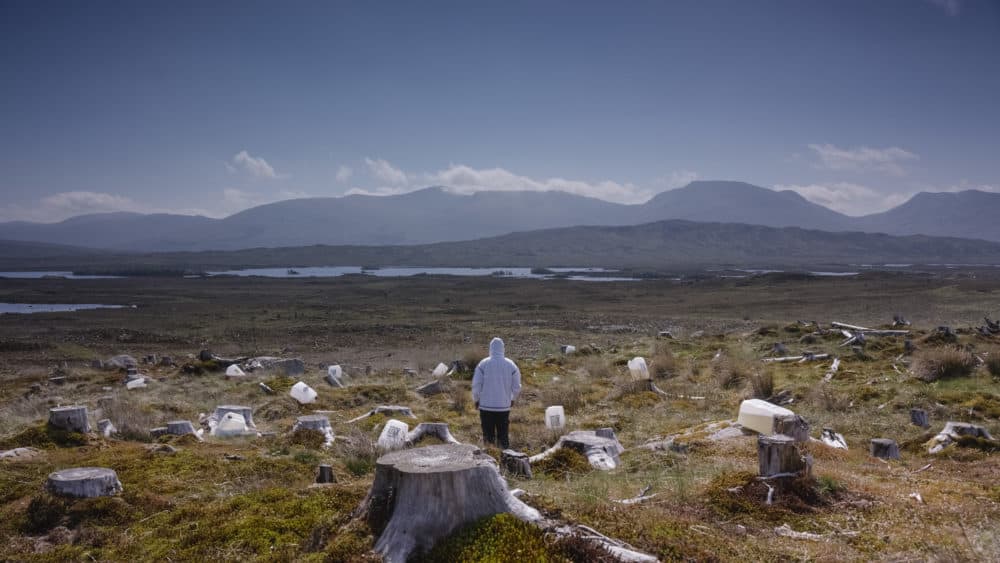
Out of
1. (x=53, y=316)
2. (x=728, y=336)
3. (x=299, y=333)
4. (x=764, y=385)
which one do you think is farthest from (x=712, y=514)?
(x=53, y=316)

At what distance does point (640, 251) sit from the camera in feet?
591

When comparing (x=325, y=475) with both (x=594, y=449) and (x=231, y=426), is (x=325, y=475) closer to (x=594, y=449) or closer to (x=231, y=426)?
(x=594, y=449)

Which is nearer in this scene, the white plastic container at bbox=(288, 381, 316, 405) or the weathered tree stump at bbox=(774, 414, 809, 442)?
the weathered tree stump at bbox=(774, 414, 809, 442)

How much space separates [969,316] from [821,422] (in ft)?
107

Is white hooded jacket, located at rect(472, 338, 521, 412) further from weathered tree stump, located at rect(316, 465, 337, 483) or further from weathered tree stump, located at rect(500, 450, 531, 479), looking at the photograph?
weathered tree stump, located at rect(316, 465, 337, 483)

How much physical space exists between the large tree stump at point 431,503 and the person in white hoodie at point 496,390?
4341 millimetres

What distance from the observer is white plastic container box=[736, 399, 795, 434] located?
28.5 ft

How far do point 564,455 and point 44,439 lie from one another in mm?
6544

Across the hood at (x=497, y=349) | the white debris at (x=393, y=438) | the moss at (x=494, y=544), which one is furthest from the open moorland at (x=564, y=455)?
the hood at (x=497, y=349)

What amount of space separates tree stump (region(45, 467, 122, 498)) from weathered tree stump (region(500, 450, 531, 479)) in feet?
12.0

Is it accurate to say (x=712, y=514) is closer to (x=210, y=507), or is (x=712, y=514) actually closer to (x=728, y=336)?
(x=210, y=507)

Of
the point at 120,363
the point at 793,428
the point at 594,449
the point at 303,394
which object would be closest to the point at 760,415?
the point at 793,428

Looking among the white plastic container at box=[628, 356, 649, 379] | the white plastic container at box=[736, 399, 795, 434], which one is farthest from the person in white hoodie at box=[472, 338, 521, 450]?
the white plastic container at box=[628, 356, 649, 379]

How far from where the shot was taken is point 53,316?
148ft
